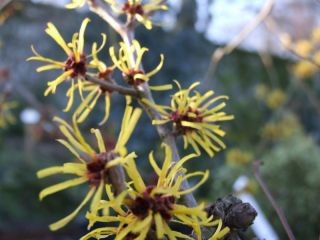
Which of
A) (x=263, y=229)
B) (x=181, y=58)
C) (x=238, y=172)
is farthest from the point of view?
(x=181, y=58)

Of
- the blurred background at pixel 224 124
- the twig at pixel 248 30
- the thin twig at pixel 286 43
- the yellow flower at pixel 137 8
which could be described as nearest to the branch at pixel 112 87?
the yellow flower at pixel 137 8

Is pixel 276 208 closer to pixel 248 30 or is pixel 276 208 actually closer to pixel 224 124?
pixel 248 30

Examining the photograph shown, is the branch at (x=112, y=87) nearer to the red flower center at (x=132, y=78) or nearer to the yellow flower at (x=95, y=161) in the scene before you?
the red flower center at (x=132, y=78)

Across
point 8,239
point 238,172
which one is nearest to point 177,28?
point 238,172

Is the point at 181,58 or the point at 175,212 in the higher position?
the point at 181,58

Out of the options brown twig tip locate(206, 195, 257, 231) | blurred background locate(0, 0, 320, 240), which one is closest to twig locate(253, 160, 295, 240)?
brown twig tip locate(206, 195, 257, 231)

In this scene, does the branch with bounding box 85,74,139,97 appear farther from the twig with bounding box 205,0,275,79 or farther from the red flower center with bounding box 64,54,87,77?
the twig with bounding box 205,0,275,79

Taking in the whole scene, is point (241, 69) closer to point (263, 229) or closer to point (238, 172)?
point (238, 172)
